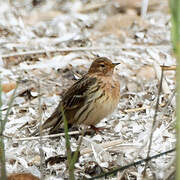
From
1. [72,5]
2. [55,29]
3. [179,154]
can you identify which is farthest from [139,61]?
[179,154]

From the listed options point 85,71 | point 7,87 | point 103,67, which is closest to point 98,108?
point 103,67

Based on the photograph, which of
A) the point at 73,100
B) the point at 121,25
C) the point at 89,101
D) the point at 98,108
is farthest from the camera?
the point at 121,25

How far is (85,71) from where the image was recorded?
830 centimetres

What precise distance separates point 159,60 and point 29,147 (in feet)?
11.4

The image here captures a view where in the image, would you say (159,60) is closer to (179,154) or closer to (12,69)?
(12,69)

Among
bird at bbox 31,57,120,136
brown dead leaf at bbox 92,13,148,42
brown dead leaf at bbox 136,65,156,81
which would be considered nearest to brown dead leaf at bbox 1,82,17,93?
bird at bbox 31,57,120,136

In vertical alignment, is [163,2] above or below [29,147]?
above

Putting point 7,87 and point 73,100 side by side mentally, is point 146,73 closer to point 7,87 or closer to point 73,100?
point 73,100

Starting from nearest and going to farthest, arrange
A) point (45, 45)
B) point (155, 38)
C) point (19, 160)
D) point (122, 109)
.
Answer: point (19, 160) → point (122, 109) → point (45, 45) → point (155, 38)

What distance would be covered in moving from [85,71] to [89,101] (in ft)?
6.53

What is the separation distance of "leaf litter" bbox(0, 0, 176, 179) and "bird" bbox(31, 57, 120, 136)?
0.24 meters

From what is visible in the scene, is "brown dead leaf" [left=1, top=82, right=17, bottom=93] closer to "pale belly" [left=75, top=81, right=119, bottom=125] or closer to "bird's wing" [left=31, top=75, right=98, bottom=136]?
"bird's wing" [left=31, top=75, right=98, bottom=136]

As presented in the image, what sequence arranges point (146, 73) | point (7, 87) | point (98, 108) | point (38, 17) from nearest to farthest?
point (98, 108) < point (7, 87) < point (146, 73) < point (38, 17)

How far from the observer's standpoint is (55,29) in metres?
10.4
